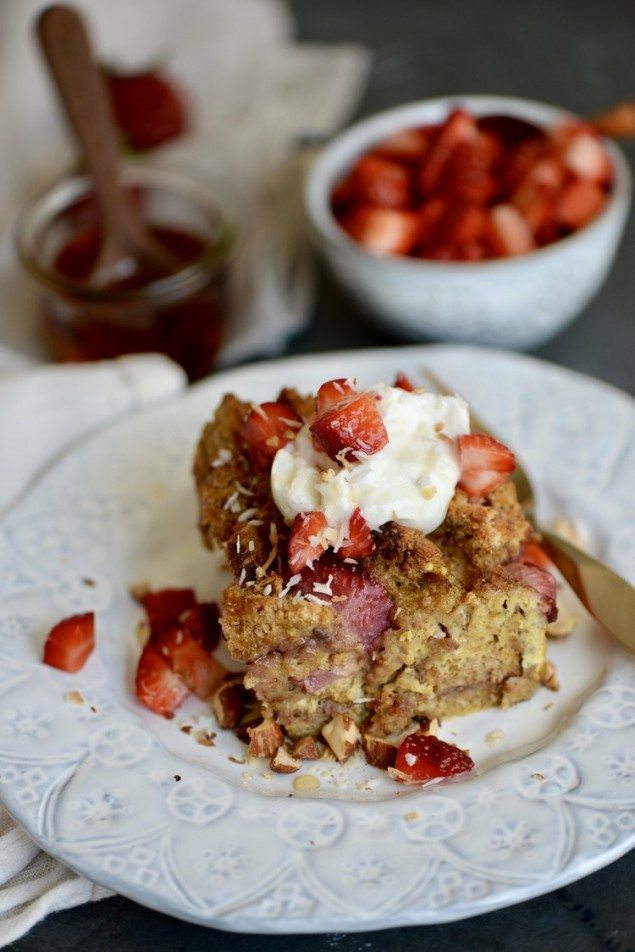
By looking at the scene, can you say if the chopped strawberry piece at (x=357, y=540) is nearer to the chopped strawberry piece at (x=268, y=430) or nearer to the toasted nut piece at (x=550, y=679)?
the chopped strawberry piece at (x=268, y=430)

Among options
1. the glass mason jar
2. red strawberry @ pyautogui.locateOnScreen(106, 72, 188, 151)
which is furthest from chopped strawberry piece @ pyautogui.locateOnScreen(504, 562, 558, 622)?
red strawberry @ pyautogui.locateOnScreen(106, 72, 188, 151)

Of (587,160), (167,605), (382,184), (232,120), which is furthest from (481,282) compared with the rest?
(232,120)

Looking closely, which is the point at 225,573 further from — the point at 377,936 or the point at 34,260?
Result: the point at 34,260

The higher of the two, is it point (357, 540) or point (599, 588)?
point (357, 540)

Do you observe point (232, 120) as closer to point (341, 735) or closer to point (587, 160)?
point (587, 160)

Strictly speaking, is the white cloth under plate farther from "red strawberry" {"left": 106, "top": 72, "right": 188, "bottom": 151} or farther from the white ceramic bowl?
the white ceramic bowl

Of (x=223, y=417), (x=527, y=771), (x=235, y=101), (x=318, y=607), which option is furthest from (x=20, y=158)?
(x=527, y=771)
